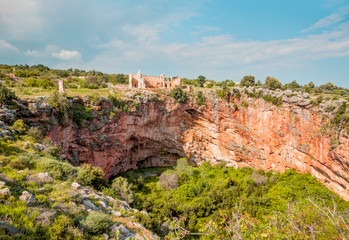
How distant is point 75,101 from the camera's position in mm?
17016

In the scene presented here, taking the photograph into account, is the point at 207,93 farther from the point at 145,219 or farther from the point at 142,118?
the point at 145,219

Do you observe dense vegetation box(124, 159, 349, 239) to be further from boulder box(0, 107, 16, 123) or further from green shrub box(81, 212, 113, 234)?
boulder box(0, 107, 16, 123)

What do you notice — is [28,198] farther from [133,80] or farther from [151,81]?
[151,81]

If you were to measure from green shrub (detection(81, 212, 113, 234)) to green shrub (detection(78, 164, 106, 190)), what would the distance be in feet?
13.1

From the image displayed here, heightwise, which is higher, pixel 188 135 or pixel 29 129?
pixel 29 129

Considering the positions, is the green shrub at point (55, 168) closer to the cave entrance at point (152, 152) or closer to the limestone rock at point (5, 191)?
the limestone rock at point (5, 191)

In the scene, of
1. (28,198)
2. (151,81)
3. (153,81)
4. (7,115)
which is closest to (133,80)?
(151,81)

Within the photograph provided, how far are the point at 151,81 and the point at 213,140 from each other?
11878mm

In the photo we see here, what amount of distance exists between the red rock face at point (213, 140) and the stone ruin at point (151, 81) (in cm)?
467

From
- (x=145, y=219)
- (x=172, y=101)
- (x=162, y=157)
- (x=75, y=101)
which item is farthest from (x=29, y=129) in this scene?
(x=162, y=157)

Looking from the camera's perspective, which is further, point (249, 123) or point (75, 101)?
point (249, 123)

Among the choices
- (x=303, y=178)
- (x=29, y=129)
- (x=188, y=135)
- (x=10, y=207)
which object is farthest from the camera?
(x=188, y=135)

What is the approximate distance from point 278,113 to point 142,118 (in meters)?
15.1

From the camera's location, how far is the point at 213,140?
81.1 ft
